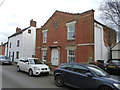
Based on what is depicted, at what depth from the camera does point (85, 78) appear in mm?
4945

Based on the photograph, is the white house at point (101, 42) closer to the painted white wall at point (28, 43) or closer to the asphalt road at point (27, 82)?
the asphalt road at point (27, 82)

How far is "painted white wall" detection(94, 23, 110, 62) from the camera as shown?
11.4m

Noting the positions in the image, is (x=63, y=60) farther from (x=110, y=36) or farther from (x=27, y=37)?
(x=27, y=37)

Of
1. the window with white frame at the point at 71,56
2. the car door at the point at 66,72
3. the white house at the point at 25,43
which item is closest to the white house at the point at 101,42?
the window with white frame at the point at 71,56

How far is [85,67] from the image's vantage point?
17.6ft

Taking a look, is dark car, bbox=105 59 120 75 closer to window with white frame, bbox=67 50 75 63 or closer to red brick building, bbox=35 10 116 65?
red brick building, bbox=35 10 116 65

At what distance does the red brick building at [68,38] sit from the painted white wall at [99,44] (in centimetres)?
25

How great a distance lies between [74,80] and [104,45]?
922cm

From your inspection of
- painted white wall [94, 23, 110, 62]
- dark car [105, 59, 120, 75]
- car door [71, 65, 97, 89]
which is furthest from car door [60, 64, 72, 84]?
painted white wall [94, 23, 110, 62]

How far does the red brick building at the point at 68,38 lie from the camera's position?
1083 centimetres

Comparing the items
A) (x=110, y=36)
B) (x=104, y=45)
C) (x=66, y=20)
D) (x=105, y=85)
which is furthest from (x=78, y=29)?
(x=105, y=85)

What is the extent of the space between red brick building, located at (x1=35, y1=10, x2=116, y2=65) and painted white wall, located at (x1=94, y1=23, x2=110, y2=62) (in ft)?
0.81

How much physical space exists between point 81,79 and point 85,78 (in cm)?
24

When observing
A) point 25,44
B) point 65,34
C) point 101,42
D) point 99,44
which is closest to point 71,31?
point 65,34
